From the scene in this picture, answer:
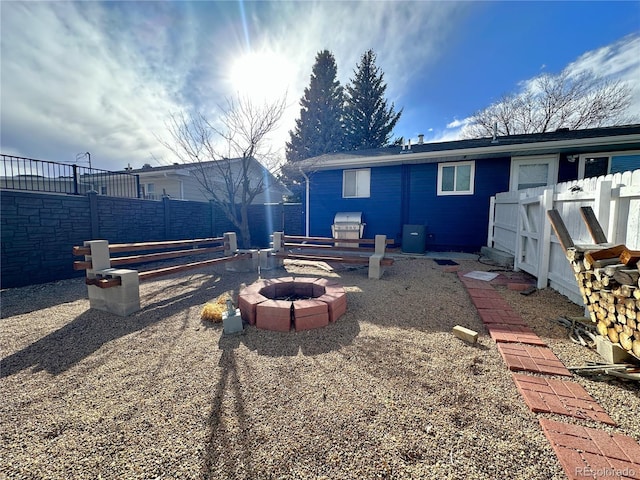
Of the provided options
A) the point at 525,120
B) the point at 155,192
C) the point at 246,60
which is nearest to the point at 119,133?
the point at 155,192

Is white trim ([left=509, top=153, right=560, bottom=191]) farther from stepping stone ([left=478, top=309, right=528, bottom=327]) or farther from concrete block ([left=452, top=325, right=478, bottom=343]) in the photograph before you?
concrete block ([left=452, top=325, right=478, bottom=343])

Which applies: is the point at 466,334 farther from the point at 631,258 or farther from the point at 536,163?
the point at 536,163

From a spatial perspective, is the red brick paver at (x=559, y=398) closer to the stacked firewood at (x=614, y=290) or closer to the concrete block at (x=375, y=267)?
the stacked firewood at (x=614, y=290)

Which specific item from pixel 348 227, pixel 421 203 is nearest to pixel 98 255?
pixel 348 227

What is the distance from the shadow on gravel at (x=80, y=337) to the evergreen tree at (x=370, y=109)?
20.6m

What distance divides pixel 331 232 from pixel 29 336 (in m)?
8.24

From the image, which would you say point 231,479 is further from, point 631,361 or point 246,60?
point 246,60

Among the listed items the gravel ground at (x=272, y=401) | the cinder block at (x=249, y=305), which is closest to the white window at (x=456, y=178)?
the gravel ground at (x=272, y=401)

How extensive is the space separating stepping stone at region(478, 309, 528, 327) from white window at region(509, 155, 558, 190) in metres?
6.34

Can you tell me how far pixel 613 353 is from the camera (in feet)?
6.77

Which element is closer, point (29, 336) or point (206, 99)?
point (29, 336)

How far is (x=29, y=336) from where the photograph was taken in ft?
9.21

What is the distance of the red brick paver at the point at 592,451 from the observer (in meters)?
1.19

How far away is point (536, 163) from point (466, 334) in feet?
26.0
